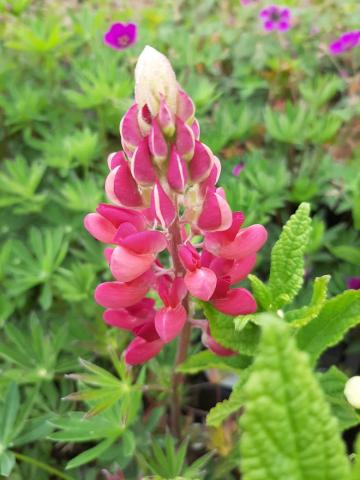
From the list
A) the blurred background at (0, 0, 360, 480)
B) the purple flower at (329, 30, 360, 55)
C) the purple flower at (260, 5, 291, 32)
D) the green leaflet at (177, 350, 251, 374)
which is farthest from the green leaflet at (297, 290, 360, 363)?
the purple flower at (260, 5, 291, 32)

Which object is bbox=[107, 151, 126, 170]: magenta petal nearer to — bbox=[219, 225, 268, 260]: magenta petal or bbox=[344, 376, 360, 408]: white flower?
bbox=[219, 225, 268, 260]: magenta petal

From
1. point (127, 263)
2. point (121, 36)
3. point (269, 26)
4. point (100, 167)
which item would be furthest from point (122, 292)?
point (269, 26)

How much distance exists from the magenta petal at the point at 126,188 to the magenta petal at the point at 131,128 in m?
0.05

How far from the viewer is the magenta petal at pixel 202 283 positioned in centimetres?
96

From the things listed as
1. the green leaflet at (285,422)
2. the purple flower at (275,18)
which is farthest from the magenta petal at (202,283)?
the purple flower at (275,18)

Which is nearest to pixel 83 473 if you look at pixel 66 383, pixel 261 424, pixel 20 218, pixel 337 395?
pixel 66 383

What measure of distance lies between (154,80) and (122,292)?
399mm

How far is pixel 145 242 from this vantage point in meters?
0.99

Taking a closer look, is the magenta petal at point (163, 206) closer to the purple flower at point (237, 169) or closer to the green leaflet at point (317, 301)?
the green leaflet at point (317, 301)

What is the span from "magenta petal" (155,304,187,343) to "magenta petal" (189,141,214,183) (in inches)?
10.0

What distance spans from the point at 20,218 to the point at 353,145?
1.36 meters

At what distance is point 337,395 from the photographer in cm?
110

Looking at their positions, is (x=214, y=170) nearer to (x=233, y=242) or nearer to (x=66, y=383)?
(x=233, y=242)

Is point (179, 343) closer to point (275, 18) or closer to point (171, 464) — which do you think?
point (171, 464)
